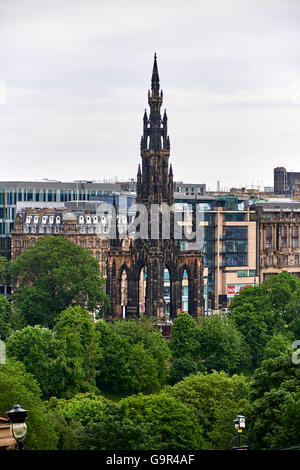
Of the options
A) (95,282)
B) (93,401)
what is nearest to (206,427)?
(93,401)

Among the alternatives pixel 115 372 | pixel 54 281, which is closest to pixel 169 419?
pixel 115 372

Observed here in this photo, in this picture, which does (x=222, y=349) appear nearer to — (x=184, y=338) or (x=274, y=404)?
(x=184, y=338)

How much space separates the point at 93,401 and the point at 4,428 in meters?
40.6

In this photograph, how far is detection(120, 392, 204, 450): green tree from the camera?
86.0m

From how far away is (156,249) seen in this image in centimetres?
16362

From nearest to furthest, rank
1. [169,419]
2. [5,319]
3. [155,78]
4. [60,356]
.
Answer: [169,419]
[60,356]
[5,319]
[155,78]

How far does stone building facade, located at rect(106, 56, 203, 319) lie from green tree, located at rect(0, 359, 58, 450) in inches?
2595

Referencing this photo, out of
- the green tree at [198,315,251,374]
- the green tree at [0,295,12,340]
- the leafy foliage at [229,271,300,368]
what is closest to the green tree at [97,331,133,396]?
the green tree at [198,315,251,374]

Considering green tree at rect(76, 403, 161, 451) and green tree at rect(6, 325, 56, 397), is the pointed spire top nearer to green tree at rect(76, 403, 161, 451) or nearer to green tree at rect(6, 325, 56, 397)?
green tree at rect(6, 325, 56, 397)

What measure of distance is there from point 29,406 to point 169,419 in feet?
34.7

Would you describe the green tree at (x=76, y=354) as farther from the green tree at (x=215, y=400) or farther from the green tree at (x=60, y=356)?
the green tree at (x=215, y=400)

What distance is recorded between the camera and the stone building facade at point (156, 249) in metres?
163

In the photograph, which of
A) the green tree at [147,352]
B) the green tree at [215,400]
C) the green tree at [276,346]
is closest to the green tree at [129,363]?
the green tree at [147,352]
